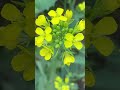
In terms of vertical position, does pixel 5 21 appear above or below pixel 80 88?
above

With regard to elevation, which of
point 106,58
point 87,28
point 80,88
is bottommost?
point 80,88

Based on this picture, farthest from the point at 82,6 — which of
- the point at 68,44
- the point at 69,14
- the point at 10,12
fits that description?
the point at 10,12

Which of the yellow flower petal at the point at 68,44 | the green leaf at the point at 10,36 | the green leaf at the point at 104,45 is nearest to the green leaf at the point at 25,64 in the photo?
the green leaf at the point at 10,36

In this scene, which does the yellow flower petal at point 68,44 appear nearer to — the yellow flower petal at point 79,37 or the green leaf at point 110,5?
the yellow flower petal at point 79,37

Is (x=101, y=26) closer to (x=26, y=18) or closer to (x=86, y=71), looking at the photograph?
(x=86, y=71)

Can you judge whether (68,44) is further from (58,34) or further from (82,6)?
(82,6)

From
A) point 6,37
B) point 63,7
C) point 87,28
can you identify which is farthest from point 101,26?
point 6,37
